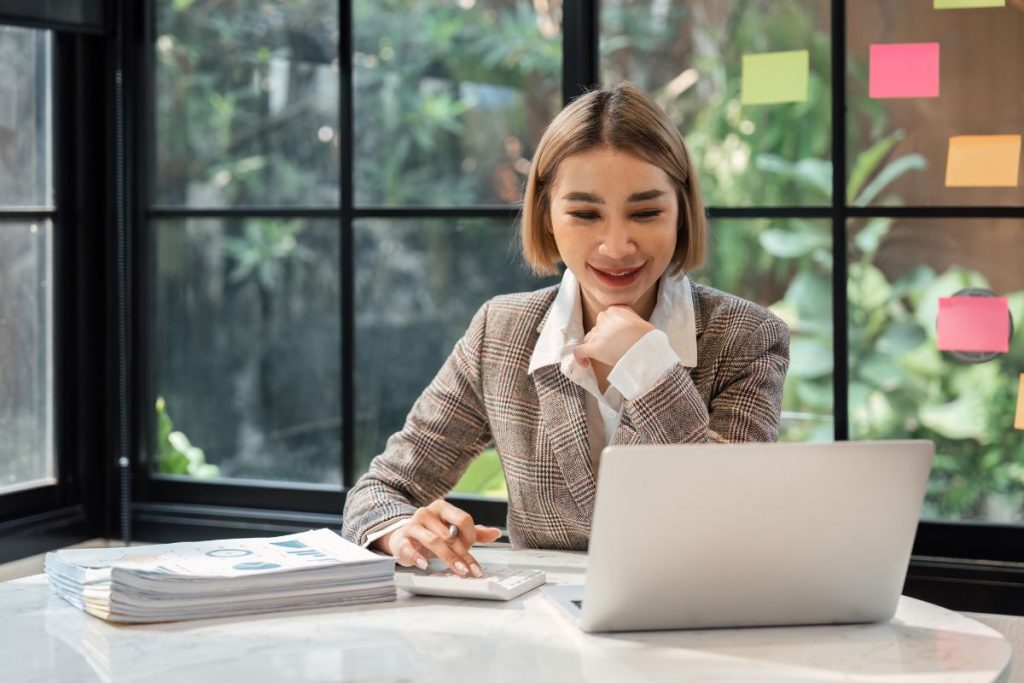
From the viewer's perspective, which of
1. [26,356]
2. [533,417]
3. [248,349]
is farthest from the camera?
[248,349]

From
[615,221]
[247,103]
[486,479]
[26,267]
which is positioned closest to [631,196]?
[615,221]

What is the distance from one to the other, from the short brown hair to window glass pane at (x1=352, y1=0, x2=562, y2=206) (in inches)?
28.8

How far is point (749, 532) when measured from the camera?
4.45 feet

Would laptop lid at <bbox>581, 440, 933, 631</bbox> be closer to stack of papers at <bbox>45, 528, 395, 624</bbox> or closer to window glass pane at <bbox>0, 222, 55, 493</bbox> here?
stack of papers at <bbox>45, 528, 395, 624</bbox>

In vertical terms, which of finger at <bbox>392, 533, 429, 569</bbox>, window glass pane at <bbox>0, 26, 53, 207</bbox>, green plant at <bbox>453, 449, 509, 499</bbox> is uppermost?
window glass pane at <bbox>0, 26, 53, 207</bbox>

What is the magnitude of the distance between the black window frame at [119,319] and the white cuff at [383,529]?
1035mm

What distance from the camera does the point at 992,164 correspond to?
2.44m

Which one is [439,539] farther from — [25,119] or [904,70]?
[25,119]

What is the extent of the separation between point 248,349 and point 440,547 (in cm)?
156

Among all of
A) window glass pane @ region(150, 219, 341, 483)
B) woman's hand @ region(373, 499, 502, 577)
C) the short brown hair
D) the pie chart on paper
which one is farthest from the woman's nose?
window glass pane @ region(150, 219, 341, 483)

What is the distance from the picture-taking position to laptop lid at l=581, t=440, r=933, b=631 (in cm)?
132

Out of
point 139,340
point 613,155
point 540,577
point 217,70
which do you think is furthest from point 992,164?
point 139,340

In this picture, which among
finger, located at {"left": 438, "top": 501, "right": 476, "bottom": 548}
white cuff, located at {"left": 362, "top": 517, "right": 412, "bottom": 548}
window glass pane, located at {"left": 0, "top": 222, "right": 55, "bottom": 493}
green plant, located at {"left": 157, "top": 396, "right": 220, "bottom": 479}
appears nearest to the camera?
finger, located at {"left": 438, "top": 501, "right": 476, "bottom": 548}

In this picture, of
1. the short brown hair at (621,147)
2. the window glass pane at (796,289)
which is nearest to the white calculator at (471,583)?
the short brown hair at (621,147)
